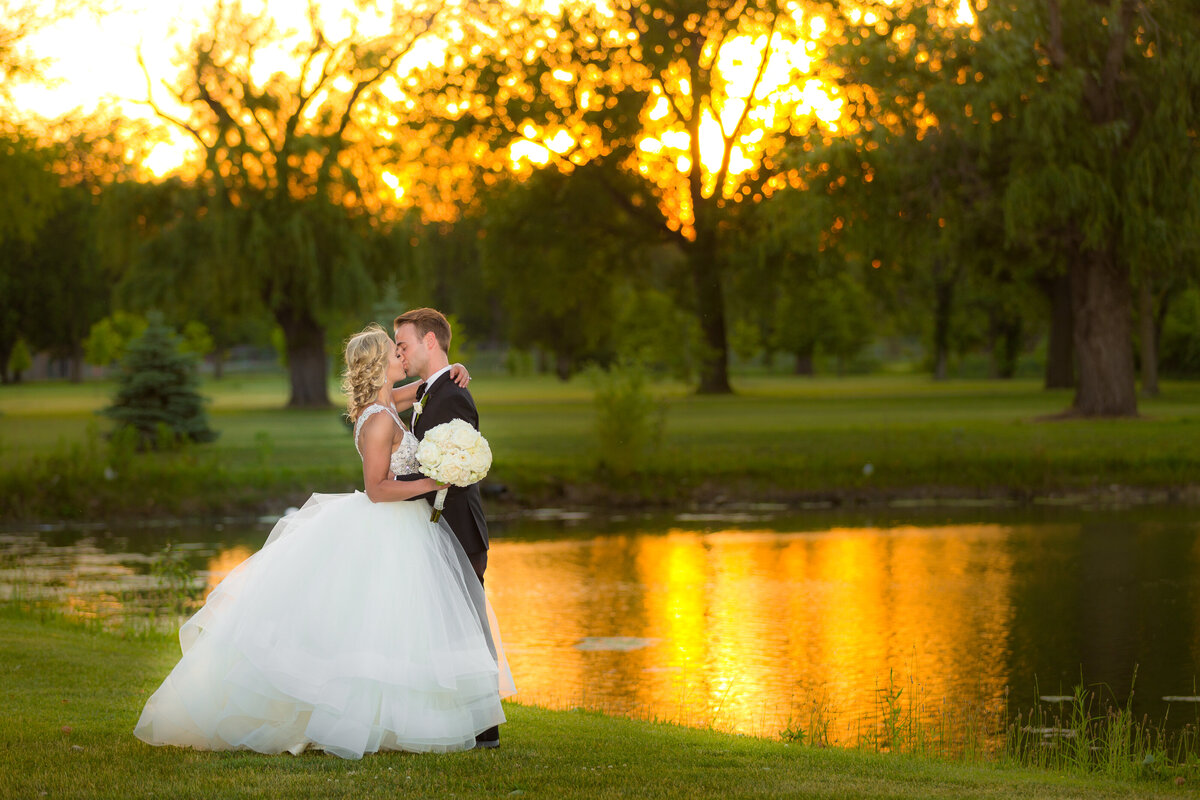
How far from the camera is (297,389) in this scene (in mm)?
53312

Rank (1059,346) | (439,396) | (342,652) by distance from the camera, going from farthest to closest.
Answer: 1. (1059,346)
2. (439,396)
3. (342,652)

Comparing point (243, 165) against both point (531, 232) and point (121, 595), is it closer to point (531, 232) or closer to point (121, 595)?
point (531, 232)

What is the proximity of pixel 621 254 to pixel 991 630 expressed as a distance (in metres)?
44.5

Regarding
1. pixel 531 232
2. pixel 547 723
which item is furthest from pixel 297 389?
pixel 547 723

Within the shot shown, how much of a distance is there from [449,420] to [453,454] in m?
0.25

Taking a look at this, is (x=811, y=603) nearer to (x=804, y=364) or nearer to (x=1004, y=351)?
(x=1004, y=351)

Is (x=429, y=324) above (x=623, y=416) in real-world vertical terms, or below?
above

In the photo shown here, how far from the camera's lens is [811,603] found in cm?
1566

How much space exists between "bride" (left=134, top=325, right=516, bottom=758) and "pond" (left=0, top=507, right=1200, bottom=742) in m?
3.32

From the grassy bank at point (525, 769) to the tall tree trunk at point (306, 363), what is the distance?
141 feet

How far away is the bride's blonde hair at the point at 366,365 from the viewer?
7.12m

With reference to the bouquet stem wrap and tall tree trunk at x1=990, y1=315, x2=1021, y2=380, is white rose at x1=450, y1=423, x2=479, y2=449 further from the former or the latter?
tall tree trunk at x1=990, y1=315, x2=1021, y2=380

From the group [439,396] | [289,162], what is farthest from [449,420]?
[289,162]

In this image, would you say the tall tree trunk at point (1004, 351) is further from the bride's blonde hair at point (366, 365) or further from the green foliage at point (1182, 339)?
the bride's blonde hair at point (366, 365)
